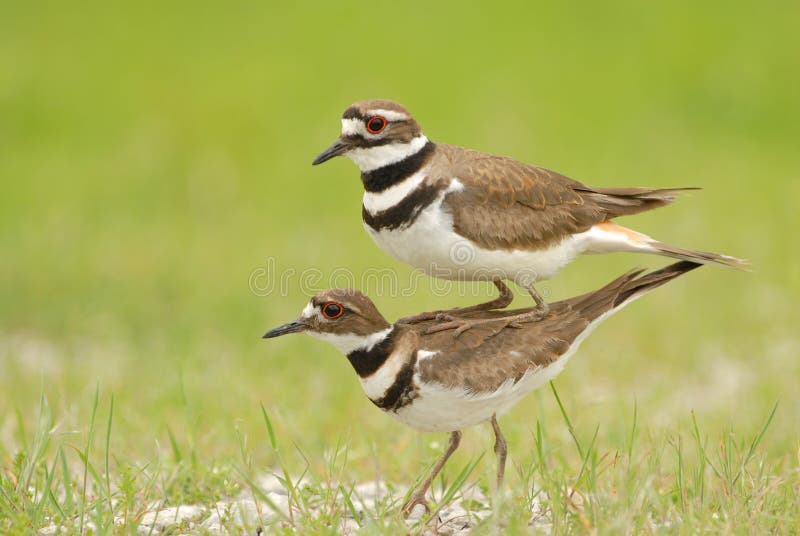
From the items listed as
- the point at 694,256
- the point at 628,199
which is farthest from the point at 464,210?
the point at 694,256

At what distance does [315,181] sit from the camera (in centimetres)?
1417

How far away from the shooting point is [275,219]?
13336 millimetres

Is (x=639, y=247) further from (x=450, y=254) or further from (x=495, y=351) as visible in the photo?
(x=450, y=254)

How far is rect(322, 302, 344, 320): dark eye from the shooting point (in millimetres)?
4934

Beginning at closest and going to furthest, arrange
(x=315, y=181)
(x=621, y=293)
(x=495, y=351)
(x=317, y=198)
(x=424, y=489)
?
1. (x=495, y=351)
2. (x=424, y=489)
3. (x=621, y=293)
4. (x=317, y=198)
5. (x=315, y=181)

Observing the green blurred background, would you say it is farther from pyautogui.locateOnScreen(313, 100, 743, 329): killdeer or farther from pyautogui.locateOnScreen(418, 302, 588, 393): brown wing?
pyautogui.locateOnScreen(313, 100, 743, 329): killdeer

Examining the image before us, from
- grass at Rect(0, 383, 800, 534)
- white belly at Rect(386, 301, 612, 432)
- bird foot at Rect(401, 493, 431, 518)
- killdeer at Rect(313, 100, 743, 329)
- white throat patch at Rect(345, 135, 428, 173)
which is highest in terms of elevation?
white throat patch at Rect(345, 135, 428, 173)

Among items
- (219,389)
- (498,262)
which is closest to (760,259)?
(219,389)

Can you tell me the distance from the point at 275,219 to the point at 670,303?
524 centimetres

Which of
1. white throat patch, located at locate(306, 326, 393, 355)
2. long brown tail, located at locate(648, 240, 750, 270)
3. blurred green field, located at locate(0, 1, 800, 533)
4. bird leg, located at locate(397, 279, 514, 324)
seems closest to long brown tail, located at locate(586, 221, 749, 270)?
long brown tail, located at locate(648, 240, 750, 270)

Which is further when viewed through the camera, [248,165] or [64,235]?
[248,165]

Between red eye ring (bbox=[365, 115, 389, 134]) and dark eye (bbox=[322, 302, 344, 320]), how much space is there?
871 millimetres

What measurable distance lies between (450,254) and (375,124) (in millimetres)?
738

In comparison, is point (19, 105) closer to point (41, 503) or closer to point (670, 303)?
point (670, 303)
